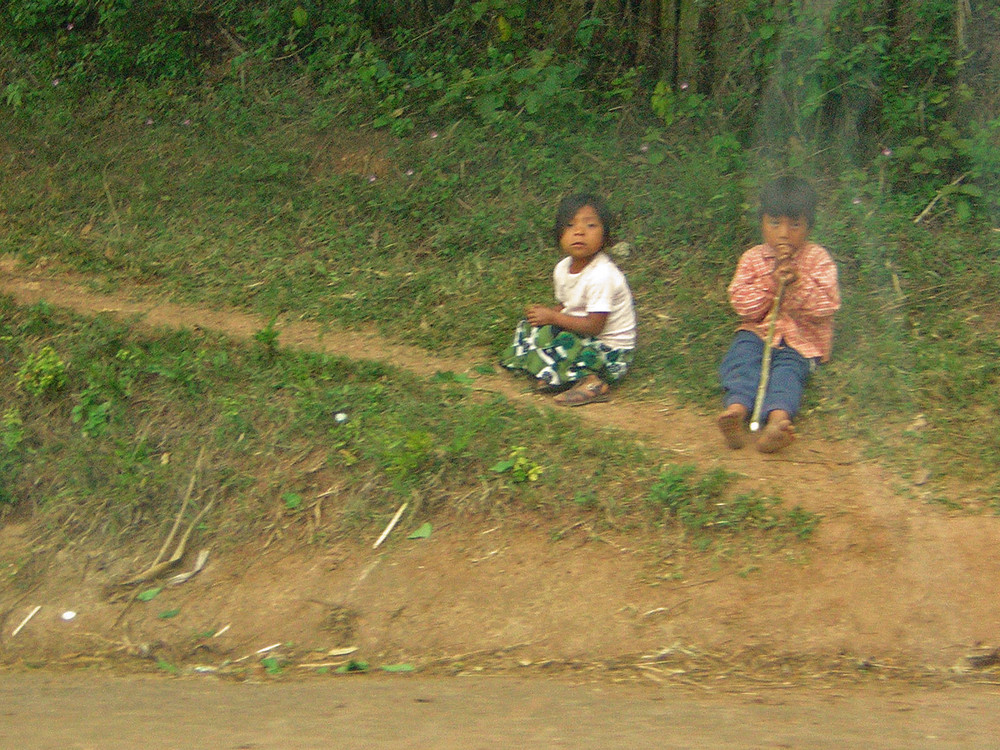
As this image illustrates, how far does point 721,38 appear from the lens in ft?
20.6

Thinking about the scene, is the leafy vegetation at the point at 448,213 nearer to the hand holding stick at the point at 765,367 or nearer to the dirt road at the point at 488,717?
the hand holding stick at the point at 765,367

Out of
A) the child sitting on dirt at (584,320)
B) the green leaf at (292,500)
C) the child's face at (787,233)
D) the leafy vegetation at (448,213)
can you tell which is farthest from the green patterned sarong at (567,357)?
the green leaf at (292,500)

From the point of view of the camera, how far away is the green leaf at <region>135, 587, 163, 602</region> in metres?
4.27

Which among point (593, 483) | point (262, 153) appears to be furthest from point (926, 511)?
point (262, 153)

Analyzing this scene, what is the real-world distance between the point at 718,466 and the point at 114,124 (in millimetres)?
4894

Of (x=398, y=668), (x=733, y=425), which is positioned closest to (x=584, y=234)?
(x=733, y=425)

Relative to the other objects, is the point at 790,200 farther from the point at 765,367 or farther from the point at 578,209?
the point at 578,209

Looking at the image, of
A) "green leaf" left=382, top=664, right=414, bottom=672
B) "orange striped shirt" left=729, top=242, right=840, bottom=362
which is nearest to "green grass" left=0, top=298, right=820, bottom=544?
"green leaf" left=382, top=664, right=414, bottom=672

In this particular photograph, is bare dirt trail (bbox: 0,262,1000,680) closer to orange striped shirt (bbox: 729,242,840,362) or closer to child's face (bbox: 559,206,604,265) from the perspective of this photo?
orange striped shirt (bbox: 729,242,840,362)

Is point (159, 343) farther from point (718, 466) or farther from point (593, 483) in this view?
point (718, 466)

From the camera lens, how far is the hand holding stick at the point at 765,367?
430cm

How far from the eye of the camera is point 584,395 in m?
4.72

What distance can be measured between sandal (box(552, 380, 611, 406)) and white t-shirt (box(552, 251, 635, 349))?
187mm

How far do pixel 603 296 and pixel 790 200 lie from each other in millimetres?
823
